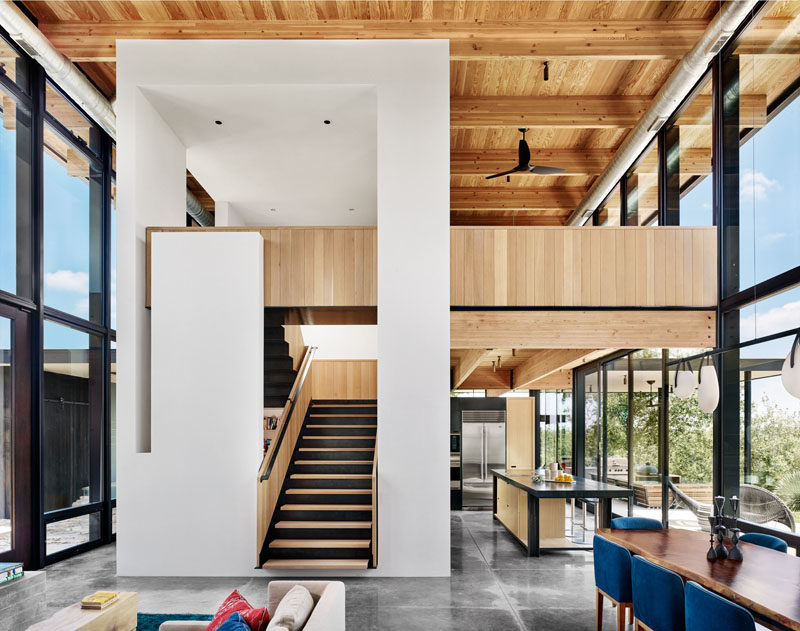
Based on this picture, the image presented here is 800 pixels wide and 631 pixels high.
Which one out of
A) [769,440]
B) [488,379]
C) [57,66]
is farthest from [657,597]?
[488,379]

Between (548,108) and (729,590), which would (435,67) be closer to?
(548,108)

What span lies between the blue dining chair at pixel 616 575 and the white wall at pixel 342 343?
8.55 metres

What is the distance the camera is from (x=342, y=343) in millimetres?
13484

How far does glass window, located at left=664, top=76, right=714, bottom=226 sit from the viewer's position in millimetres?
8453

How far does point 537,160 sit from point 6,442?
30.7 feet

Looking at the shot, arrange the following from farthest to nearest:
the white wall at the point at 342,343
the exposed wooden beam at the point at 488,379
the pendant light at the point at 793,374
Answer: the exposed wooden beam at the point at 488,379 < the white wall at the point at 342,343 < the pendant light at the point at 793,374

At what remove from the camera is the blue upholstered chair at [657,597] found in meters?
4.23

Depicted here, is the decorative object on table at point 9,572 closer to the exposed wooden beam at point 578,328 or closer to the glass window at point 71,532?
the glass window at point 71,532

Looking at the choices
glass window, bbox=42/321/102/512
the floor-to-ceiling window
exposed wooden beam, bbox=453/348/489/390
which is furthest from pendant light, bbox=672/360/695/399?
glass window, bbox=42/321/102/512

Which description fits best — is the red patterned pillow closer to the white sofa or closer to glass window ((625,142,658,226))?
the white sofa

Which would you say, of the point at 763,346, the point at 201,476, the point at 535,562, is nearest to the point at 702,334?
the point at 763,346

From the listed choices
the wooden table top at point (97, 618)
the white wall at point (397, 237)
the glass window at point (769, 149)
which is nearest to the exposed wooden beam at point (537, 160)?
the white wall at point (397, 237)

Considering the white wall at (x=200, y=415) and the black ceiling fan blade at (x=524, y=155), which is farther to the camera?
the black ceiling fan blade at (x=524, y=155)

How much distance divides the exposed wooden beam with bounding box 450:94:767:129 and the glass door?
6531 mm
